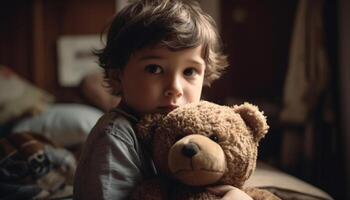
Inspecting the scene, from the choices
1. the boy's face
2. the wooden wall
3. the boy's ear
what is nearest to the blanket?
the boy's ear

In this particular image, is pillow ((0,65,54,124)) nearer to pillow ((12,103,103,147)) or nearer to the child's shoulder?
pillow ((12,103,103,147))

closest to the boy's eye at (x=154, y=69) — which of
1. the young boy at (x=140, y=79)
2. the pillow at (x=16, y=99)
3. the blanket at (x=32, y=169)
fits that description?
the young boy at (x=140, y=79)

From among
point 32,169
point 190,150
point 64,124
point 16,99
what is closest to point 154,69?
point 190,150

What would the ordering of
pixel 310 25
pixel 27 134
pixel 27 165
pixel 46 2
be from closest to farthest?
pixel 27 165 → pixel 27 134 → pixel 310 25 → pixel 46 2

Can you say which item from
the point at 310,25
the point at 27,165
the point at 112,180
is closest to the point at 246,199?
the point at 112,180

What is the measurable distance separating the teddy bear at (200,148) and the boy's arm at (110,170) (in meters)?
0.03

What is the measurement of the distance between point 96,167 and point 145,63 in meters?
0.22

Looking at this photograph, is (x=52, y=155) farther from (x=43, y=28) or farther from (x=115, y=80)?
(x=43, y=28)

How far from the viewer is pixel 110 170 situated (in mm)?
721

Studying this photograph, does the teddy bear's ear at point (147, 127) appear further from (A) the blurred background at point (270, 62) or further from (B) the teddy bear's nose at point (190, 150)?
(A) the blurred background at point (270, 62)

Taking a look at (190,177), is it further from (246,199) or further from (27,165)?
(27,165)

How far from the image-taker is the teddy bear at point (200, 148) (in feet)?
2.14

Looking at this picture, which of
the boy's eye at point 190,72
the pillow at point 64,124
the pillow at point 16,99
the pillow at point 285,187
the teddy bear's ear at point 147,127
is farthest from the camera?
the pillow at point 16,99

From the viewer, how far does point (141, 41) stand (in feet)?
2.68
